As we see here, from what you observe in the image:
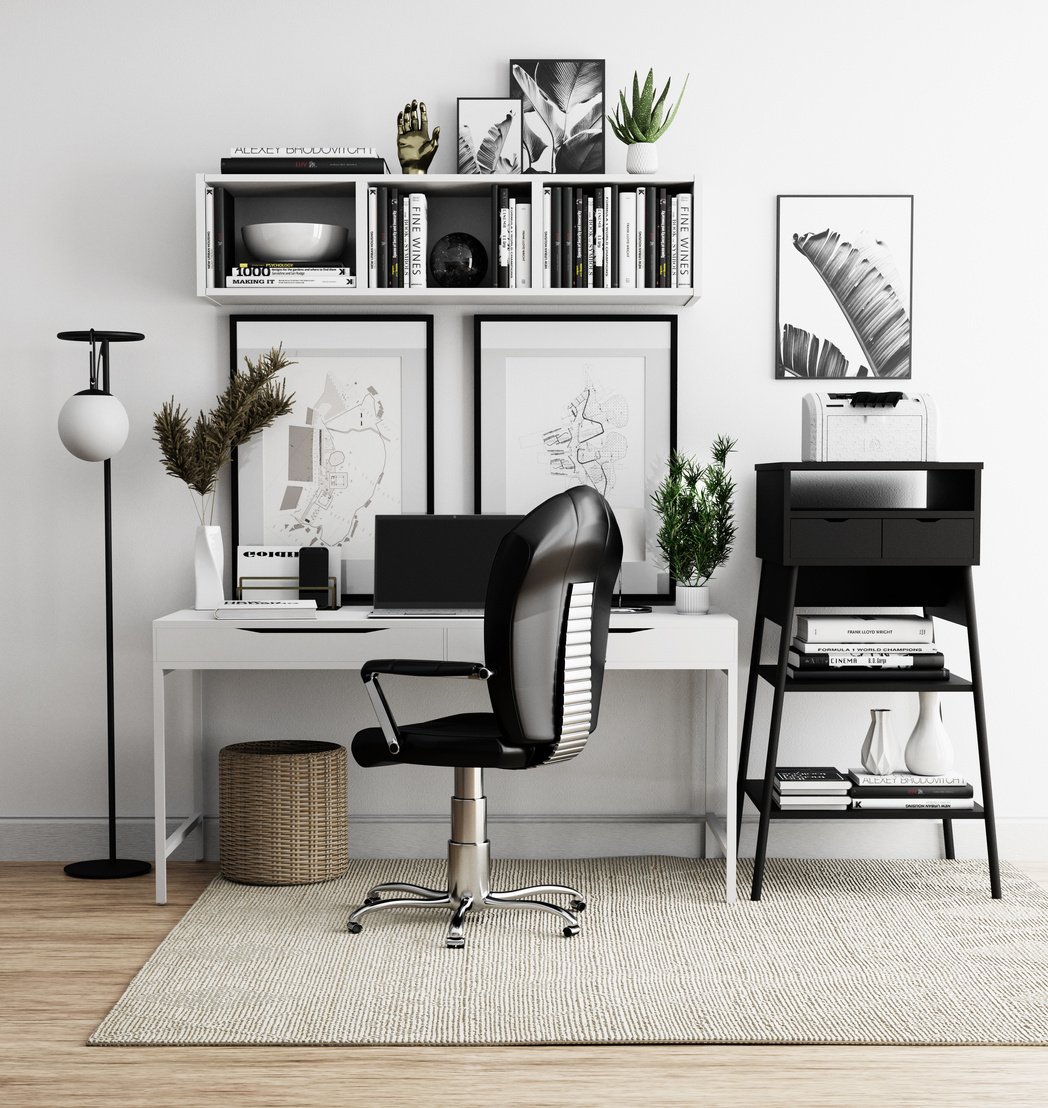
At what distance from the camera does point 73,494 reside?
3754 millimetres

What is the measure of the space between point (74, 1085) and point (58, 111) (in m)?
2.88

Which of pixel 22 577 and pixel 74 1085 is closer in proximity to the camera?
pixel 74 1085

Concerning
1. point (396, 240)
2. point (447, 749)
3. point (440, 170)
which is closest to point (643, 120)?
point (440, 170)

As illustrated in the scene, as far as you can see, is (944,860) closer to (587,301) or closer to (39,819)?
(587,301)

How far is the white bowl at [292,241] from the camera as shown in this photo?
3492 mm

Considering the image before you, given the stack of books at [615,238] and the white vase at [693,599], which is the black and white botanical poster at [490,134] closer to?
the stack of books at [615,238]

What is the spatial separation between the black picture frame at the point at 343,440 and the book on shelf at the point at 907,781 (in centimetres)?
156

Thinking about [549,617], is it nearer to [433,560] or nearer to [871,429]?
[433,560]

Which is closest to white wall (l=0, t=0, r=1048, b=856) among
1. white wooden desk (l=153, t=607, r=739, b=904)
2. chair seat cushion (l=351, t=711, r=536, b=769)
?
white wooden desk (l=153, t=607, r=739, b=904)

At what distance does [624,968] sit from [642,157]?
2.27 m

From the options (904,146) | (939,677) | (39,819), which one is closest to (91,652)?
(39,819)

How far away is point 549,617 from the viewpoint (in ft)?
9.07

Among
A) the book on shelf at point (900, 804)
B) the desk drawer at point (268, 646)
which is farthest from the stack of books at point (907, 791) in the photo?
the desk drawer at point (268, 646)

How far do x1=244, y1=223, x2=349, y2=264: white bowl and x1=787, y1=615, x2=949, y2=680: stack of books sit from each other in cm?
183
